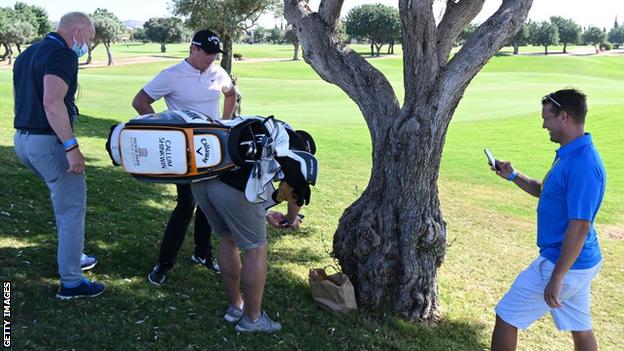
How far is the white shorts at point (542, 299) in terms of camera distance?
3.78 metres

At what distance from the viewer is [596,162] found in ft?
11.9

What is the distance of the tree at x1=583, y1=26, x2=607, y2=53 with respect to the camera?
105037 millimetres

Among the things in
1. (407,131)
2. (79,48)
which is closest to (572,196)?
(407,131)

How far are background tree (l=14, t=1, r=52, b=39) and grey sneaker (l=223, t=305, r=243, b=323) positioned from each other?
7021cm

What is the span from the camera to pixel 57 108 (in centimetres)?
413

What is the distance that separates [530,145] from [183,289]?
12.9m

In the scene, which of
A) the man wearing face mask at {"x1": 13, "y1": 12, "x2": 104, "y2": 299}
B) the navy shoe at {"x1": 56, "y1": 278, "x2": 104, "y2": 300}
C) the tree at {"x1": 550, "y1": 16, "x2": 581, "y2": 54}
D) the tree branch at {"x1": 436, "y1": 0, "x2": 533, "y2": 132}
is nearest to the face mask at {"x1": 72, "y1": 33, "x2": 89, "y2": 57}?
the man wearing face mask at {"x1": 13, "y1": 12, "x2": 104, "y2": 299}

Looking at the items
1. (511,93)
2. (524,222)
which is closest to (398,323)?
(524,222)

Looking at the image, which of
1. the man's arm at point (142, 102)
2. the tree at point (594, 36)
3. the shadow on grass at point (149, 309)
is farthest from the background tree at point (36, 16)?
the tree at point (594, 36)

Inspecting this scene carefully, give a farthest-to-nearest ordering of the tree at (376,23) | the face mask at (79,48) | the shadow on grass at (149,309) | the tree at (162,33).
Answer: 1. the tree at (162,33)
2. the tree at (376,23)
3. the face mask at (79,48)
4. the shadow on grass at (149,309)

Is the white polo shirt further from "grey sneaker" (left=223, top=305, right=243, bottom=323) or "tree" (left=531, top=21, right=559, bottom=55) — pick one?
"tree" (left=531, top=21, right=559, bottom=55)

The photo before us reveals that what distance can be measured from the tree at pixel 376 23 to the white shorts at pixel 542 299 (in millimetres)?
75221

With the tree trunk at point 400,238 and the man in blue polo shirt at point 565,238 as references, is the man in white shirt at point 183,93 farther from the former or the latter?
the man in blue polo shirt at point 565,238

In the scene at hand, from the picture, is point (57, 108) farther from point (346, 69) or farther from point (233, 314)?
point (346, 69)
